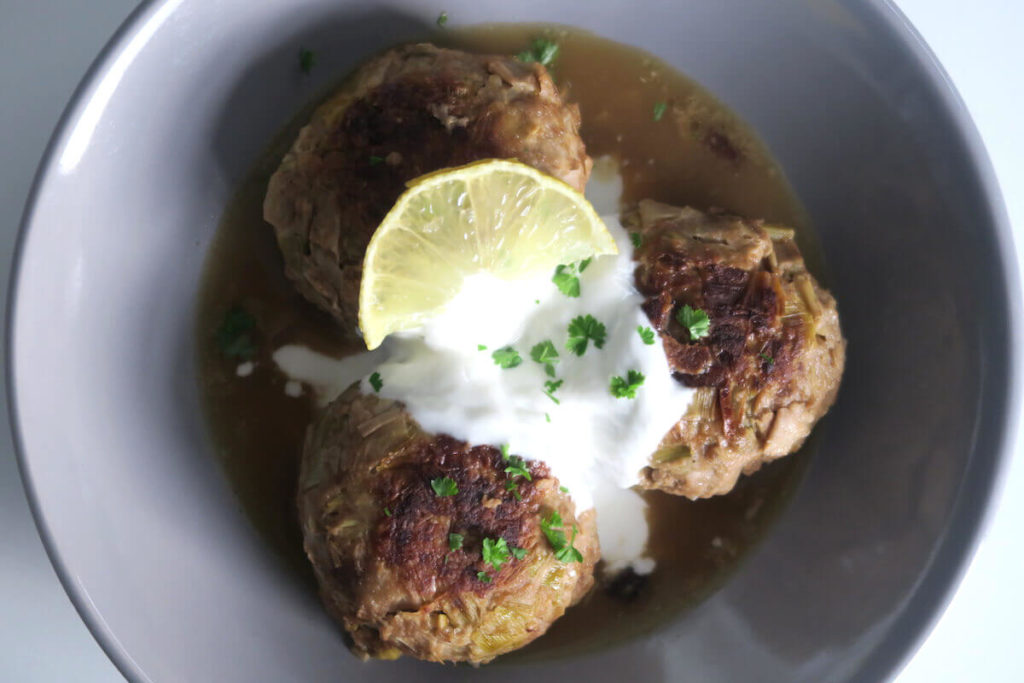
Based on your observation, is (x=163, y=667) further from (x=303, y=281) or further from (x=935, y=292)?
(x=935, y=292)

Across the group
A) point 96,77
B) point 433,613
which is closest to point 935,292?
point 433,613

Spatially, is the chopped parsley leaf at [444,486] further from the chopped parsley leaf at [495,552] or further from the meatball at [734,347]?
the meatball at [734,347]

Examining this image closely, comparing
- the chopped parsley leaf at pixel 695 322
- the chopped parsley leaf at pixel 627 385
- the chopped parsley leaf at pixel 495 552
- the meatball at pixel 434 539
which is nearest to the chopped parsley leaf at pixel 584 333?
the chopped parsley leaf at pixel 627 385

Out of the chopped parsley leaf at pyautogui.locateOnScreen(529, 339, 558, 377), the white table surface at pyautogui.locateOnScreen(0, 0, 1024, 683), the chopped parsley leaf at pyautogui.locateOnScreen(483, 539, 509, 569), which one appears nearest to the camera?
the chopped parsley leaf at pyautogui.locateOnScreen(483, 539, 509, 569)

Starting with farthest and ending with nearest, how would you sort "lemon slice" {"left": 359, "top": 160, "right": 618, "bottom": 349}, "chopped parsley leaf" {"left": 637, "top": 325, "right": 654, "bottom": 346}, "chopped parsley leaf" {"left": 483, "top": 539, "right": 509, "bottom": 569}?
"chopped parsley leaf" {"left": 637, "top": 325, "right": 654, "bottom": 346}, "chopped parsley leaf" {"left": 483, "top": 539, "right": 509, "bottom": 569}, "lemon slice" {"left": 359, "top": 160, "right": 618, "bottom": 349}

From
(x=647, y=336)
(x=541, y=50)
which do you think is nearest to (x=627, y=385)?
(x=647, y=336)

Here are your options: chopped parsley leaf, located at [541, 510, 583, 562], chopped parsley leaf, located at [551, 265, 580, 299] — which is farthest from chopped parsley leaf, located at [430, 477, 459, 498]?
chopped parsley leaf, located at [551, 265, 580, 299]

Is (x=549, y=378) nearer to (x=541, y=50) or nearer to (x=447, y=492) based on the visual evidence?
(x=447, y=492)

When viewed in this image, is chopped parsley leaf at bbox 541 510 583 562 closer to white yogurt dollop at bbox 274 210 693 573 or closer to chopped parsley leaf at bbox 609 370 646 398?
white yogurt dollop at bbox 274 210 693 573
